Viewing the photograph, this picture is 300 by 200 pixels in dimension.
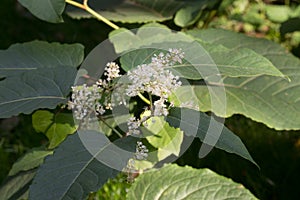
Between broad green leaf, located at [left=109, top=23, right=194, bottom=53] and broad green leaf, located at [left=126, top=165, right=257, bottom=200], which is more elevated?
broad green leaf, located at [left=109, top=23, right=194, bottom=53]

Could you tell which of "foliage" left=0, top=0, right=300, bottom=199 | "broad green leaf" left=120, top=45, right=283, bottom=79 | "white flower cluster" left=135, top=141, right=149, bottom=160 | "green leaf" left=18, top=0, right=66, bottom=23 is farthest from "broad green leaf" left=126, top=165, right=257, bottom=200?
"green leaf" left=18, top=0, right=66, bottom=23

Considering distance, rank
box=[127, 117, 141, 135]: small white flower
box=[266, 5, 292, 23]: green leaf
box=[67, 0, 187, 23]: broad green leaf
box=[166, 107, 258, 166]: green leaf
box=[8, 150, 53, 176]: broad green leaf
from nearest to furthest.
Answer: box=[166, 107, 258, 166]: green leaf < box=[127, 117, 141, 135]: small white flower < box=[8, 150, 53, 176]: broad green leaf < box=[67, 0, 187, 23]: broad green leaf < box=[266, 5, 292, 23]: green leaf

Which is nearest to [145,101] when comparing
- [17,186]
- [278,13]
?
[17,186]

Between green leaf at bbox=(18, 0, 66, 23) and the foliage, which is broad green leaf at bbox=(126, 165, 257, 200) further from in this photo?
green leaf at bbox=(18, 0, 66, 23)

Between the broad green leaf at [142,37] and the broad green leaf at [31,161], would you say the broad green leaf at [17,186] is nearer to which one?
the broad green leaf at [31,161]

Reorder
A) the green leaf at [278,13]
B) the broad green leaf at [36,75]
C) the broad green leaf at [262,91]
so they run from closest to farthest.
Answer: the broad green leaf at [36,75]
the broad green leaf at [262,91]
the green leaf at [278,13]

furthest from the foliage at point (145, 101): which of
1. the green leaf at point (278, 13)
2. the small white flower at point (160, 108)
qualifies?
the green leaf at point (278, 13)

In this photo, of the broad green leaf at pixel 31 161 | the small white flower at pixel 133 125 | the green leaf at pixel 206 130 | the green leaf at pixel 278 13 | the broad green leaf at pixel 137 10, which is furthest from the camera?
the green leaf at pixel 278 13

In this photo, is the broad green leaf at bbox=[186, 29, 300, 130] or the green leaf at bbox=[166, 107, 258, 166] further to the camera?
the broad green leaf at bbox=[186, 29, 300, 130]
